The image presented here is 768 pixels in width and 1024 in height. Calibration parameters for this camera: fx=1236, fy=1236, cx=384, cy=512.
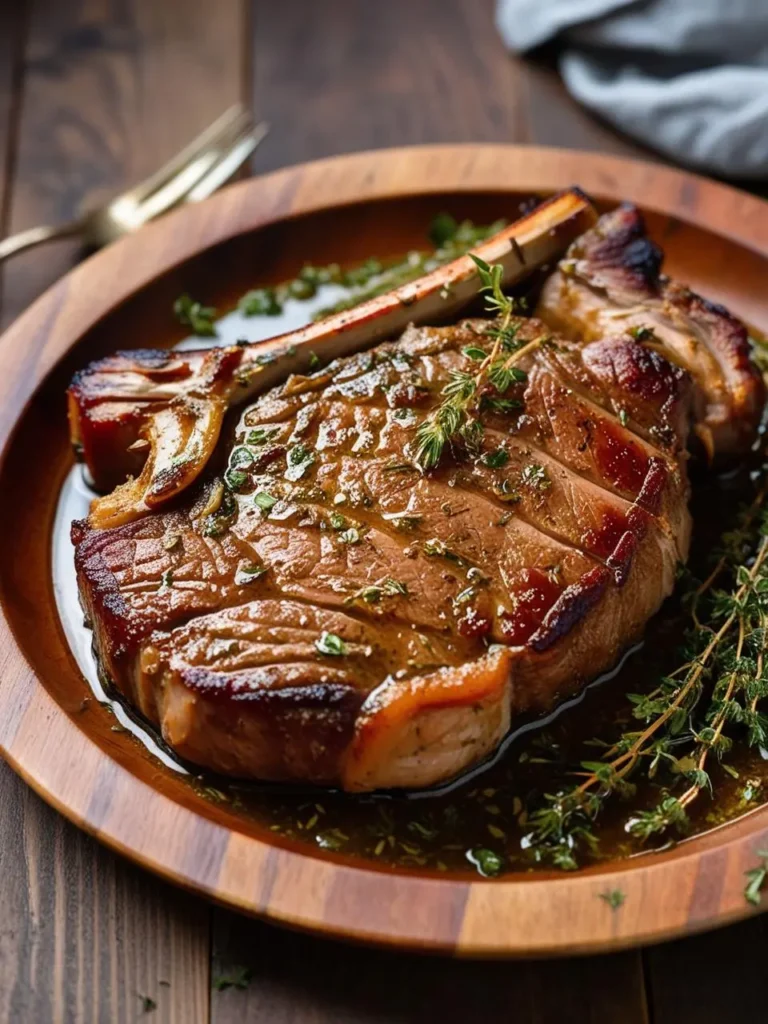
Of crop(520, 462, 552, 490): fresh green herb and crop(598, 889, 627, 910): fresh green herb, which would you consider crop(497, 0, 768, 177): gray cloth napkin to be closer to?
crop(520, 462, 552, 490): fresh green herb

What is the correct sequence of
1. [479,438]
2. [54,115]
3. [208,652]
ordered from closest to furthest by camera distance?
[208,652], [479,438], [54,115]

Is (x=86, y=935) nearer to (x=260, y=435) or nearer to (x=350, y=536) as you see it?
(x=350, y=536)

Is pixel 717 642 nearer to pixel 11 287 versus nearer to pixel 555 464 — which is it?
pixel 555 464

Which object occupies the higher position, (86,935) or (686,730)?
(86,935)

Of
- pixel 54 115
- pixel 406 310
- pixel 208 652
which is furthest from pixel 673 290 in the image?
pixel 54 115

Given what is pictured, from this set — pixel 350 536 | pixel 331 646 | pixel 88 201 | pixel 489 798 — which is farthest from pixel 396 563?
pixel 88 201

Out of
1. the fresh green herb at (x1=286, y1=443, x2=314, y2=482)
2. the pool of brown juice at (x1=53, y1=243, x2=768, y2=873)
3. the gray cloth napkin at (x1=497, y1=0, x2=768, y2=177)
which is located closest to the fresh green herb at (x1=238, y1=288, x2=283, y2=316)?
the fresh green herb at (x1=286, y1=443, x2=314, y2=482)
